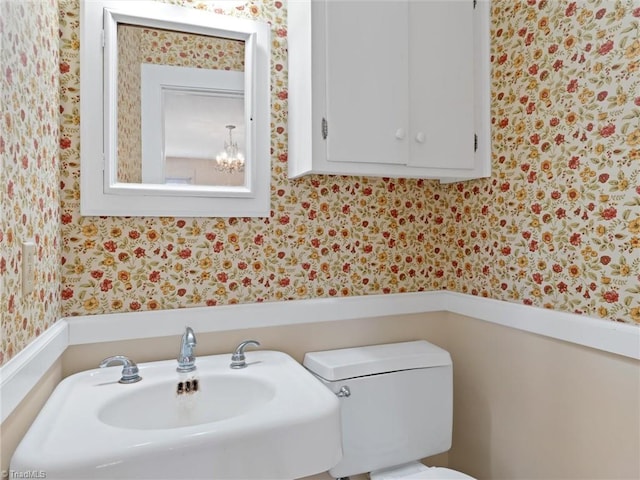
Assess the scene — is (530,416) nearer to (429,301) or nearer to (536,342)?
(536,342)

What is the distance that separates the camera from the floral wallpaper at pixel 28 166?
0.81m

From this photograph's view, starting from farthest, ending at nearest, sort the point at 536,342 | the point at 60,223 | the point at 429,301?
the point at 429,301
the point at 536,342
the point at 60,223

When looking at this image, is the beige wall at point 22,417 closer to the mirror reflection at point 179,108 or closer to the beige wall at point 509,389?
the beige wall at point 509,389

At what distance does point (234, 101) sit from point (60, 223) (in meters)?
0.64

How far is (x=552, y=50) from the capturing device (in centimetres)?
128

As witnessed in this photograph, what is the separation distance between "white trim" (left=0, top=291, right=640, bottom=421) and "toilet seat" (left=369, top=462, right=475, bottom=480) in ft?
1.64

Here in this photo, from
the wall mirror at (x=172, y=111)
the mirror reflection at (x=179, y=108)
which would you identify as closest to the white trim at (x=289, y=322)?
the wall mirror at (x=172, y=111)

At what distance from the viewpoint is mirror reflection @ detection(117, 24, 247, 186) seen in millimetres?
1295

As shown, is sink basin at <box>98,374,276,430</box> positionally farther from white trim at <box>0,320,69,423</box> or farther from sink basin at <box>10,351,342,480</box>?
white trim at <box>0,320,69,423</box>

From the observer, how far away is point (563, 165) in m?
1.25

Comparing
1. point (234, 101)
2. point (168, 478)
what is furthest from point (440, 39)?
point (168, 478)

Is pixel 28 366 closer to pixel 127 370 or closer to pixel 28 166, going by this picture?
pixel 127 370

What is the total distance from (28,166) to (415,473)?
1.39 metres

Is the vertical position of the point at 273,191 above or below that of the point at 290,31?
below
